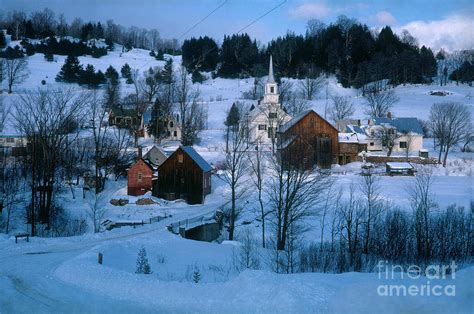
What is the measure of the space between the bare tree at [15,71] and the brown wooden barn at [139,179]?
40810 mm

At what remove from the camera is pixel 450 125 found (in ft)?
137

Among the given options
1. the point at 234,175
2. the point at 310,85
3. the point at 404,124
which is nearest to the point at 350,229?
the point at 234,175

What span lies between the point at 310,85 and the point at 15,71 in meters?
45.5

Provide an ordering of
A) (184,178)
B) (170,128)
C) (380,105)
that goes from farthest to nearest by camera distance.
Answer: (380,105) < (170,128) < (184,178)

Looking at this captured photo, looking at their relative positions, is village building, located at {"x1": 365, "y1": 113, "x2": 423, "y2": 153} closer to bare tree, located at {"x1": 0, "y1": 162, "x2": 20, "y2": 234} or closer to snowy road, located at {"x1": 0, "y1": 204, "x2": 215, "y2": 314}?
bare tree, located at {"x1": 0, "y1": 162, "x2": 20, "y2": 234}

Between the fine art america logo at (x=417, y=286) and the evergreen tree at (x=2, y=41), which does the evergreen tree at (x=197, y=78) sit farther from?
the fine art america logo at (x=417, y=286)

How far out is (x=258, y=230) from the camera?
24.0 metres

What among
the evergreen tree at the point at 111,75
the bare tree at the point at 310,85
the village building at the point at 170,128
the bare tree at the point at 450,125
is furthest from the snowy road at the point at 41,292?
the evergreen tree at the point at 111,75

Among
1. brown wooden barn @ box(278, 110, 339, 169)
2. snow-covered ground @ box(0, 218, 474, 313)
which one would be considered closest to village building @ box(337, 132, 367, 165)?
brown wooden barn @ box(278, 110, 339, 169)

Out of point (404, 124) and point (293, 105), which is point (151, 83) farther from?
point (404, 124)

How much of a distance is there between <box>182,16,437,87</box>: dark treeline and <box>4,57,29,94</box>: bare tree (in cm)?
2906

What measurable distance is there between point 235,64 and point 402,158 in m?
50.3

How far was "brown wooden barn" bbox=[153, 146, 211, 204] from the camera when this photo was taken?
31156 millimetres

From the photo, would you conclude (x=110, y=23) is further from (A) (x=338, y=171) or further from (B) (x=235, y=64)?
(A) (x=338, y=171)
